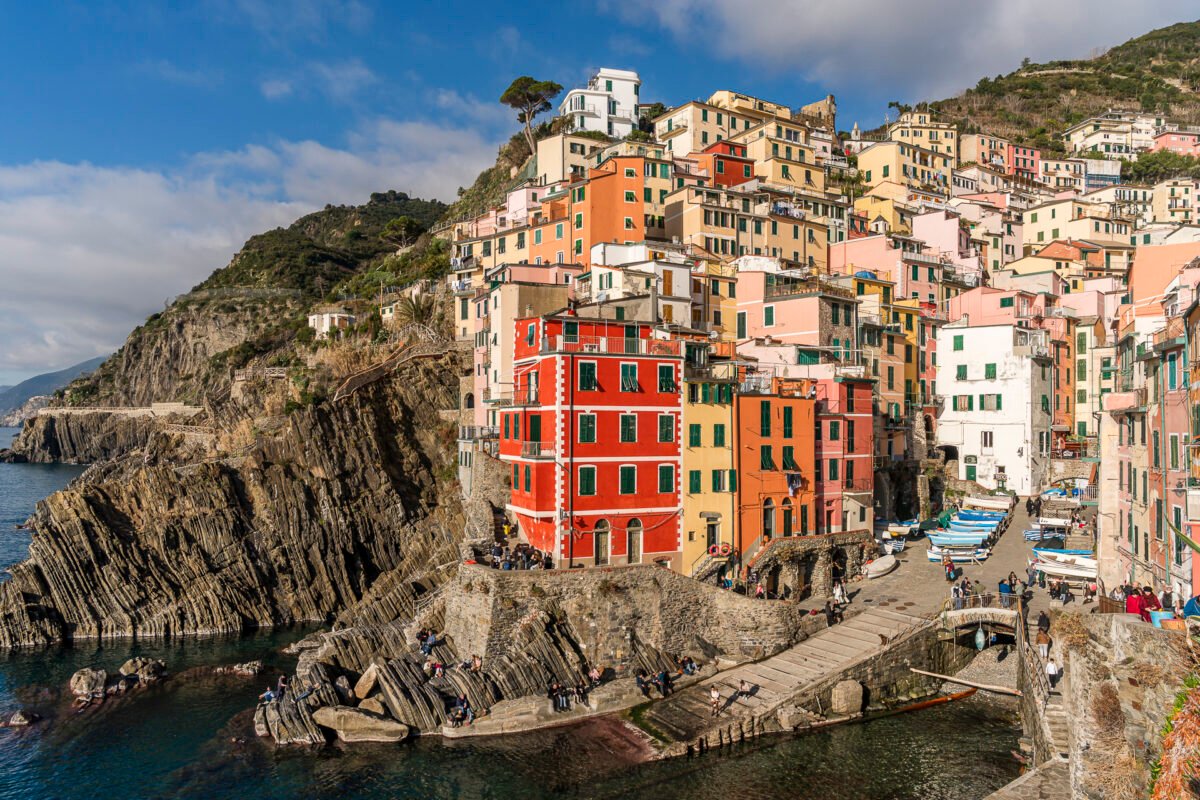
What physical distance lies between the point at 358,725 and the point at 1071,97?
198m

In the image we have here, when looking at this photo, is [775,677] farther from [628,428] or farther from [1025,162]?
[1025,162]

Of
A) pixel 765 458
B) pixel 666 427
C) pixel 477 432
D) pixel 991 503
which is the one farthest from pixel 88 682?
pixel 991 503

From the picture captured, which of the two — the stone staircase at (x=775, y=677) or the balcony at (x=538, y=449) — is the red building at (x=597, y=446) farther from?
the stone staircase at (x=775, y=677)

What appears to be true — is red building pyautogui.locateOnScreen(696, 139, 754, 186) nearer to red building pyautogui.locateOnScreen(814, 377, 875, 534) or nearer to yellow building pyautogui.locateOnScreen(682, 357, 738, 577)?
red building pyautogui.locateOnScreen(814, 377, 875, 534)

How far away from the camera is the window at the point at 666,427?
4494 centimetres

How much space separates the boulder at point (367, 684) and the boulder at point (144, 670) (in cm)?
1377

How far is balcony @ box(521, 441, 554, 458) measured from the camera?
141 ft

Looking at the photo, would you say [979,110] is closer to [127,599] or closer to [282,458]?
[282,458]

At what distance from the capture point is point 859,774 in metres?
32.0

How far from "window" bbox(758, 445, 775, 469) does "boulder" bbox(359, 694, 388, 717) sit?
2315cm

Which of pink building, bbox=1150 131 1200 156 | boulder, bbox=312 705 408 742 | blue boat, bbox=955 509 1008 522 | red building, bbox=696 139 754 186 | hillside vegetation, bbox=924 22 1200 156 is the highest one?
hillside vegetation, bbox=924 22 1200 156

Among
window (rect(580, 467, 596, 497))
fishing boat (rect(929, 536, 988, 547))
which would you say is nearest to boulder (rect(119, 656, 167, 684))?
window (rect(580, 467, 596, 497))

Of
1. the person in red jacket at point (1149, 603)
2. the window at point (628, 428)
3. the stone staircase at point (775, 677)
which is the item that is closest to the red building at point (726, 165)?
the window at point (628, 428)

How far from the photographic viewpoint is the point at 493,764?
3334 cm
